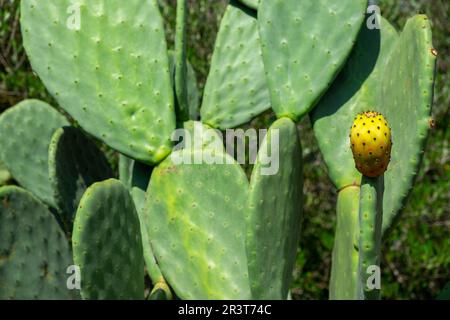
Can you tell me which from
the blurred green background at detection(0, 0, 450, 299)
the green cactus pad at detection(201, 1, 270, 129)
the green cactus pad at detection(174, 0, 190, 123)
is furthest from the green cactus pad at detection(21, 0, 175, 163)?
the blurred green background at detection(0, 0, 450, 299)

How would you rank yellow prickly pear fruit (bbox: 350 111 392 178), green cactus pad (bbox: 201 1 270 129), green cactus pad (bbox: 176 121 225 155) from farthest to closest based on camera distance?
green cactus pad (bbox: 201 1 270 129), green cactus pad (bbox: 176 121 225 155), yellow prickly pear fruit (bbox: 350 111 392 178)

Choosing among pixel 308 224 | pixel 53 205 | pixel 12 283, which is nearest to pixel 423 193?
pixel 308 224

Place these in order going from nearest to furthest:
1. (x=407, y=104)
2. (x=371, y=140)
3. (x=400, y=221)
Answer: (x=371, y=140), (x=407, y=104), (x=400, y=221)

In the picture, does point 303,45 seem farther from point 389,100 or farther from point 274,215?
point 274,215

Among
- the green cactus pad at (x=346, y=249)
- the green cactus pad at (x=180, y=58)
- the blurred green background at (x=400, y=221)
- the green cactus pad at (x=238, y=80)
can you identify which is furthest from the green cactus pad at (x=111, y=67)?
the blurred green background at (x=400, y=221)

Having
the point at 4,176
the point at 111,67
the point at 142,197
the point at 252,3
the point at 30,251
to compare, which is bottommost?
the point at 30,251

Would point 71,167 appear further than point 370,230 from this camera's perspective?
Yes

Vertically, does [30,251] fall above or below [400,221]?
below

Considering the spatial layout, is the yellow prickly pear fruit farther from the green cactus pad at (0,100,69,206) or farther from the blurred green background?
the blurred green background

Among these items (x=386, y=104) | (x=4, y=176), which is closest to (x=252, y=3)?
(x=386, y=104)
